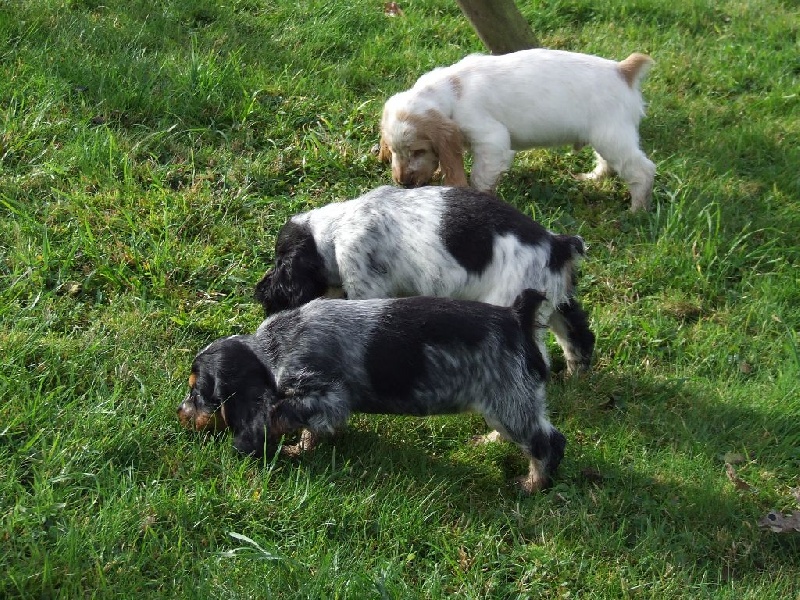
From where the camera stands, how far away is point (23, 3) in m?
7.53

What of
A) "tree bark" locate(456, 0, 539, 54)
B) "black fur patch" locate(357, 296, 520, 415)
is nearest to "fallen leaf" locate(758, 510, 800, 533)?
"black fur patch" locate(357, 296, 520, 415)

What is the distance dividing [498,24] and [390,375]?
4.03 m

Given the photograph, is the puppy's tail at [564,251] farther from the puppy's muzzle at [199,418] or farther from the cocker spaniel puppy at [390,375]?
the puppy's muzzle at [199,418]

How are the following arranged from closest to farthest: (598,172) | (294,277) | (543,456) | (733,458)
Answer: (543,456) < (733,458) < (294,277) < (598,172)

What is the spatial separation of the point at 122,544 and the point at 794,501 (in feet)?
10.4

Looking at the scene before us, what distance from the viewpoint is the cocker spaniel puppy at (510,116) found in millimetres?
6141

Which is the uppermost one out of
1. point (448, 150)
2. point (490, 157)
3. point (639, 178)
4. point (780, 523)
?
point (448, 150)

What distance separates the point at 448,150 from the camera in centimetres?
611

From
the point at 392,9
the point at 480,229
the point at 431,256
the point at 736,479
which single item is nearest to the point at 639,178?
the point at 480,229

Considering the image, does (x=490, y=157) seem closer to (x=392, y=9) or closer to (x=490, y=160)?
(x=490, y=160)

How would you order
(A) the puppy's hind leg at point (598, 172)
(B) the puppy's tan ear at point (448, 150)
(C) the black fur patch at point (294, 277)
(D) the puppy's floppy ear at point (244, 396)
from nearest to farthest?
(D) the puppy's floppy ear at point (244, 396), (C) the black fur patch at point (294, 277), (B) the puppy's tan ear at point (448, 150), (A) the puppy's hind leg at point (598, 172)

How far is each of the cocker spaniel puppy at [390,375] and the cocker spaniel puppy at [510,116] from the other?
205 cm

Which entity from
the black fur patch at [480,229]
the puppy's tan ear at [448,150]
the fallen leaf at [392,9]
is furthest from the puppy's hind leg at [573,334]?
the fallen leaf at [392,9]

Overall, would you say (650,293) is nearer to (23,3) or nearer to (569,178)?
(569,178)
